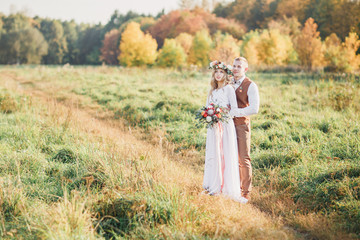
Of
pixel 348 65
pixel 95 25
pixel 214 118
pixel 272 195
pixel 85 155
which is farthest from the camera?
pixel 95 25

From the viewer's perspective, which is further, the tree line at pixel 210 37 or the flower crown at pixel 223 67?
the tree line at pixel 210 37

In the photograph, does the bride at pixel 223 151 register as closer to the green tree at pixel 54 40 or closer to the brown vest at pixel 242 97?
the brown vest at pixel 242 97

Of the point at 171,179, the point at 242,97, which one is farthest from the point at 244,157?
the point at 171,179

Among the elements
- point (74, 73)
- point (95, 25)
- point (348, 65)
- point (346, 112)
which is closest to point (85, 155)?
point (346, 112)

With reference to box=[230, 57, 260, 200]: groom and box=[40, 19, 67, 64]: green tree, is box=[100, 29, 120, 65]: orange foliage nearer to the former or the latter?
box=[40, 19, 67, 64]: green tree

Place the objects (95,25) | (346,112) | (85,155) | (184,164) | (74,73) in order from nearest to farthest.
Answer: (85,155) < (184,164) < (346,112) < (74,73) < (95,25)

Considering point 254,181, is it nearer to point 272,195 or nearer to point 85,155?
point 272,195

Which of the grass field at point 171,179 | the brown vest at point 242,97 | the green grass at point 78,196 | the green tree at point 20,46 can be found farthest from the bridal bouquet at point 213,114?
the green tree at point 20,46

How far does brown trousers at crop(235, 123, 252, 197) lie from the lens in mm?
4426

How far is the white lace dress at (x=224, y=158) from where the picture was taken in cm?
426

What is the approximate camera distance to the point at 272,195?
444 centimetres

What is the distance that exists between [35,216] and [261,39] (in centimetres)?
2664

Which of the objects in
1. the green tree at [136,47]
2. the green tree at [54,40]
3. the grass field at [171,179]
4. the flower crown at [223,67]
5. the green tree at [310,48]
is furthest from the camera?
the green tree at [54,40]

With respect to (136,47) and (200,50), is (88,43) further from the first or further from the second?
(200,50)
